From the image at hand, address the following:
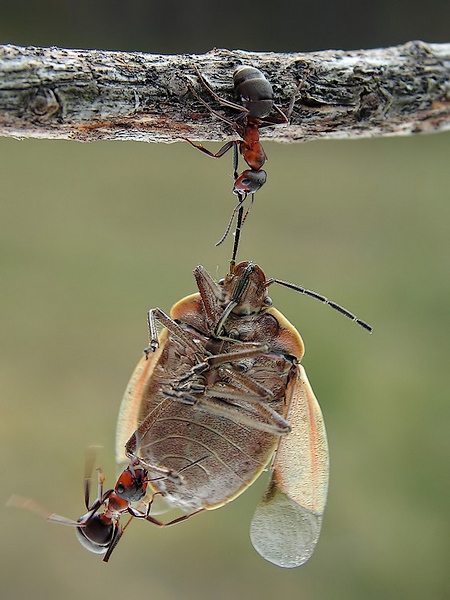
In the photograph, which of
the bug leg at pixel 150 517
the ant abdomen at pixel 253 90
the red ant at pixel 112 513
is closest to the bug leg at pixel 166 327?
the red ant at pixel 112 513

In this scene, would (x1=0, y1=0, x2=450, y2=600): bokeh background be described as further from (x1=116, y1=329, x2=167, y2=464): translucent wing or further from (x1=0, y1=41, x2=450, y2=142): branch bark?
(x1=0, y1=41, x2=450, y2=142): branch bark

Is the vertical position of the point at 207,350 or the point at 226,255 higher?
the point at 207,350

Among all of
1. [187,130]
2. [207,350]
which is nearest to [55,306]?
[207,350]

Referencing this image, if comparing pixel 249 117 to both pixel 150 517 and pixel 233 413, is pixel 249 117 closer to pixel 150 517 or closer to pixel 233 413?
pixel 233 413

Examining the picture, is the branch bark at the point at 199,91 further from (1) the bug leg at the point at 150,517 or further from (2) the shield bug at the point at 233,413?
(1) the bug leg at the point at 150,517

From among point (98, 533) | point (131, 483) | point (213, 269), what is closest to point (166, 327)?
point (131, 483)

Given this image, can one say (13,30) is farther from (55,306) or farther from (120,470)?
(120,470)
